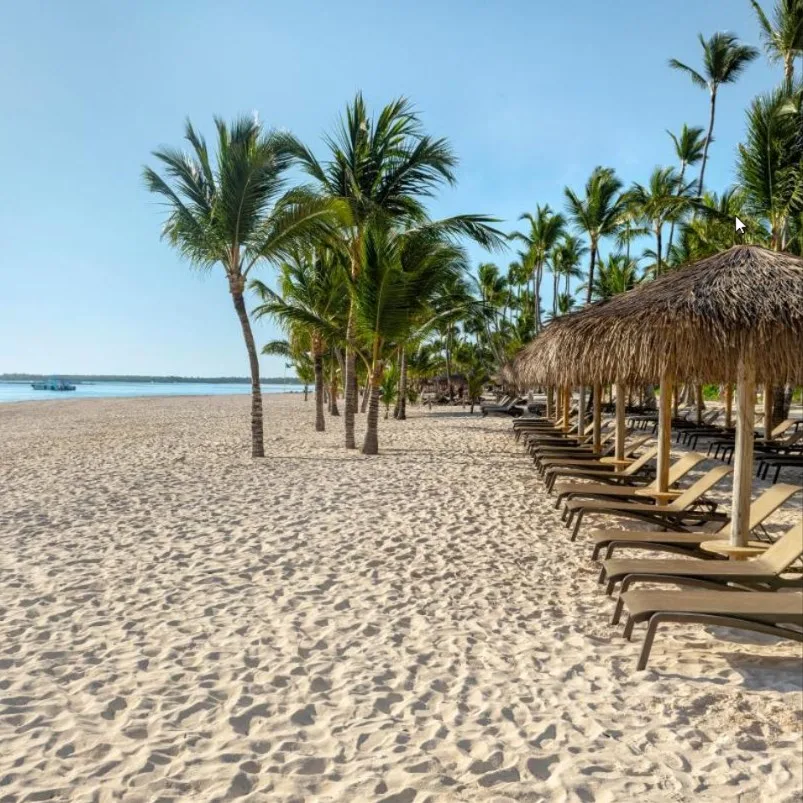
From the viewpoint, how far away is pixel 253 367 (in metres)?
12.0

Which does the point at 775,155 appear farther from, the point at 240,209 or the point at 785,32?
the point at 240,209

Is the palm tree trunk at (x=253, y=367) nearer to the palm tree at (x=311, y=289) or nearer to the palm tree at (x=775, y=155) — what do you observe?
the palm tree at (x=311, y=289)

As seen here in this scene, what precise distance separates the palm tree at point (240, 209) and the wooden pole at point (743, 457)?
851cm

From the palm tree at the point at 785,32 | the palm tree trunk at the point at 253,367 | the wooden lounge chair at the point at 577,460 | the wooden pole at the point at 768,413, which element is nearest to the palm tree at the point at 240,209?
the palm tree trunk at the point at 253,367

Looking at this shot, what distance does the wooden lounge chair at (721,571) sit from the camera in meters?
3.76

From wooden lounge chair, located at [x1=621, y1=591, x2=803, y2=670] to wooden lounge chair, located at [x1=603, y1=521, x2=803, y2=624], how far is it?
1.03ft

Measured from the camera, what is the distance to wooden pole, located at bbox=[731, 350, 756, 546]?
4664mm

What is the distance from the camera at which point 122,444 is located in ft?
47.7

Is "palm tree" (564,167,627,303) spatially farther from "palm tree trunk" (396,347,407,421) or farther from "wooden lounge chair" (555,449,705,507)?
"wooden lounge chair" (555,449,705,507)

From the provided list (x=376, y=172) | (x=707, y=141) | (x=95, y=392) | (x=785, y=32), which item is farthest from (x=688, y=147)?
(x=95, y=392)

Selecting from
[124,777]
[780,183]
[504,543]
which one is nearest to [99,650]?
[124,777]

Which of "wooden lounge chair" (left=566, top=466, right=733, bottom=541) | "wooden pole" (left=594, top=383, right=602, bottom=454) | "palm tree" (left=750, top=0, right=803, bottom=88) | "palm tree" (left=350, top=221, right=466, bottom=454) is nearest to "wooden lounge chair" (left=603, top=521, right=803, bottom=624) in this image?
"wooden lounge chair" (left=566, top=466, right=733, bottom=541)

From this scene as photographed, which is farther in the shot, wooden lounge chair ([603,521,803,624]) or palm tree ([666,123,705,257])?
palm tree ([666,123,705,257])

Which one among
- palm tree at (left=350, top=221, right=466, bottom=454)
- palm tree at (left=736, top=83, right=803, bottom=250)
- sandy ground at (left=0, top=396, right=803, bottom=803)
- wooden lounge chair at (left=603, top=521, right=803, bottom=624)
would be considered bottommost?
sandy ground at (left=0, top=396, right=803, bottom=803)
